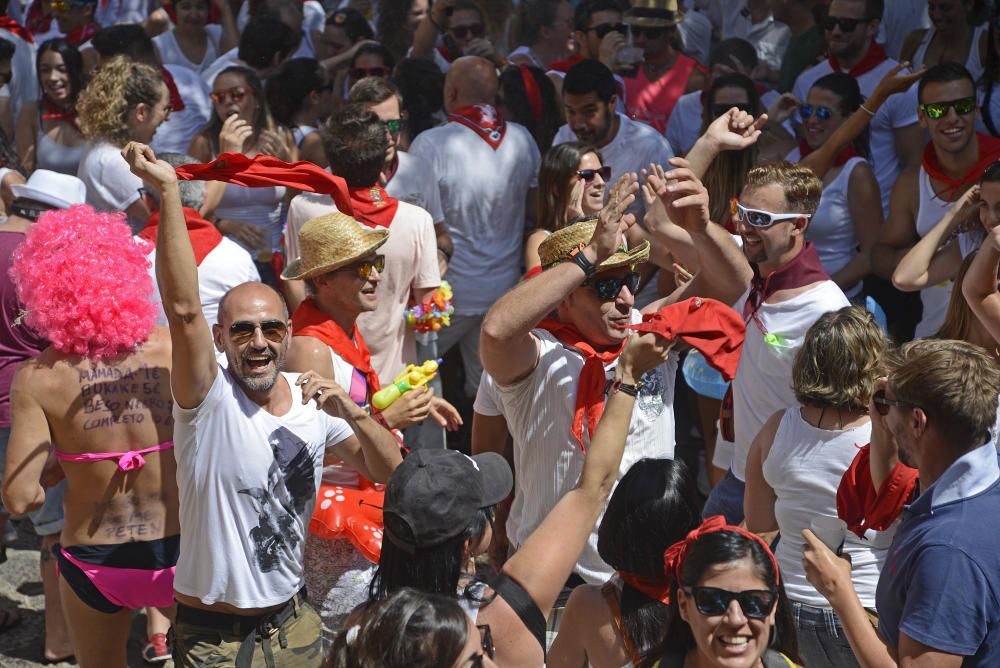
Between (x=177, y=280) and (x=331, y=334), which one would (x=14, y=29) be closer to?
(x=331, y=334)

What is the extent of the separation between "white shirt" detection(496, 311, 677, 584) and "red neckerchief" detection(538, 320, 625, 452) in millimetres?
25

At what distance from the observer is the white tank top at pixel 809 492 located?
3.69 metres

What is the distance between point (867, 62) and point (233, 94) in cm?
393

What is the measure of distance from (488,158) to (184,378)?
143 inches

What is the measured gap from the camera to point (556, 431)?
388 cm

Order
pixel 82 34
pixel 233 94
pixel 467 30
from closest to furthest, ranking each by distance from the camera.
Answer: pixel 233 94, pixel 467 30, pixel 82 34

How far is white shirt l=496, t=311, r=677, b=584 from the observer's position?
385 cm

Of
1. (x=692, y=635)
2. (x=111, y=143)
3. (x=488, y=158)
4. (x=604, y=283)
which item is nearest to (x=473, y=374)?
(x=488, y=158)

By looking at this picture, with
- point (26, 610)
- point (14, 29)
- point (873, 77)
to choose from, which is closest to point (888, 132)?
point (873, 77)

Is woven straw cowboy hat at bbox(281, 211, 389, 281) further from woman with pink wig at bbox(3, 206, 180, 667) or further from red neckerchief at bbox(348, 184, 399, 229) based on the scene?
red neckerchief at bbox(348, 184, 399, 229)

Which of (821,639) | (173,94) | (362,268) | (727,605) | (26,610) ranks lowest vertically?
(26,610)

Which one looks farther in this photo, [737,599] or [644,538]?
Answer: [644,538]

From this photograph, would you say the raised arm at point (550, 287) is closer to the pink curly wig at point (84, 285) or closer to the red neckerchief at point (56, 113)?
the pink curly wig at point (84, 285)

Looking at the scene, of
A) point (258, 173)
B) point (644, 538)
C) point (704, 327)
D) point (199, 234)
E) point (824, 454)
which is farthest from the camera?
point (199, 234)
